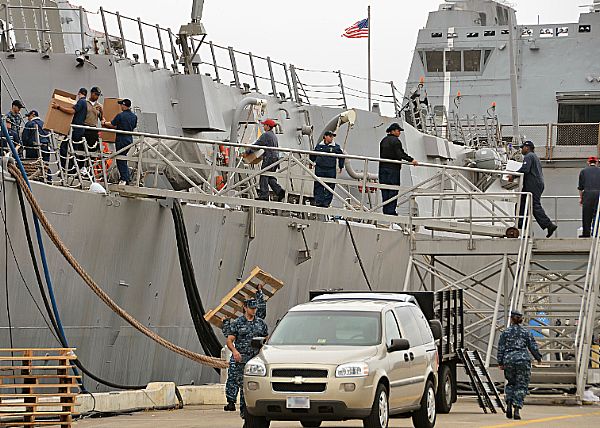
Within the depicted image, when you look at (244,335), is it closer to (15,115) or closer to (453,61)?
(15,115)

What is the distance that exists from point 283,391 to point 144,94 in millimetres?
11537

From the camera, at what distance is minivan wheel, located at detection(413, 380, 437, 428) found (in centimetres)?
1442

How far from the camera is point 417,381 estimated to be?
14492 mm

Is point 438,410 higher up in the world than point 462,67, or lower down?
lower down

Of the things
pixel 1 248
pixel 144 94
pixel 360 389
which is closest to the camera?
pixel 360 389

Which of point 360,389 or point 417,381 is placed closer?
point 360,389

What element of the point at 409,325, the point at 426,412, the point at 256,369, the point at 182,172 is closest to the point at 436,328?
the point at 409,325

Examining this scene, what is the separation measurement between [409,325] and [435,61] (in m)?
34.9

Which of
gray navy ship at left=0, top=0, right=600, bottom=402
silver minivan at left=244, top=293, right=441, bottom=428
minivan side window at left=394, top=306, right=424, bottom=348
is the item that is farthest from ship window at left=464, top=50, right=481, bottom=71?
minivan side window at left=394, top=306, right=424, bottom=348

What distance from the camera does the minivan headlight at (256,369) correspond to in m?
13.5

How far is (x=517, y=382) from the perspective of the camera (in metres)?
16.7

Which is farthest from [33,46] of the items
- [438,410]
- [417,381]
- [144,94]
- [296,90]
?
[417,381]

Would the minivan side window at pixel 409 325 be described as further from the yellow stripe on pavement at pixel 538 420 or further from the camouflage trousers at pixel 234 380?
the camouflage trousers at pixel 234 380

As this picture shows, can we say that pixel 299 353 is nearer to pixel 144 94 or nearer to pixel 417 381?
pixel 417 381
